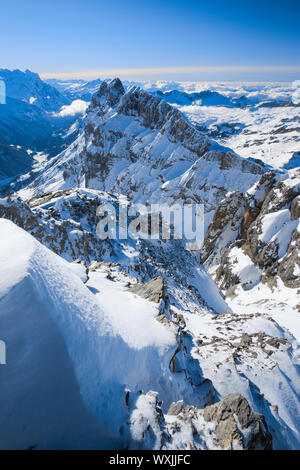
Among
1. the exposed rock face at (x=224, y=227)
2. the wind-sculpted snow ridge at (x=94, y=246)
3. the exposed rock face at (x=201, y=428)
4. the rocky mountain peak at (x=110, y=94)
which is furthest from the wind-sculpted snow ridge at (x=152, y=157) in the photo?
the exposed rock face at (x=201, y=428)

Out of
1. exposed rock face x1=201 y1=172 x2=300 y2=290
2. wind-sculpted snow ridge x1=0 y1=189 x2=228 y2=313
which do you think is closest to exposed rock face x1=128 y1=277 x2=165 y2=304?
wind-sculpted snow ridge x1=0 y1=189 x2=228 y2=313

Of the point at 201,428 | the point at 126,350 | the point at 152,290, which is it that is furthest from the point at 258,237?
the point at 201,428

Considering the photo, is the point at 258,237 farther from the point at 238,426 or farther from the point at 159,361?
the point at 238,426

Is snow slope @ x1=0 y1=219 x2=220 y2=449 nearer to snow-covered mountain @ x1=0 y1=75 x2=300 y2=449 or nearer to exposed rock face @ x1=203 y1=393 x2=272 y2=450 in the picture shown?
snow-covered mountain @ x1=0 y1=75 x2=300 y2=449

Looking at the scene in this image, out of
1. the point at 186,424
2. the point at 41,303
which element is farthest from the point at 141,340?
the point at 41,303

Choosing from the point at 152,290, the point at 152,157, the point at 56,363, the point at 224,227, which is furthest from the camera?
the point at 152,157
